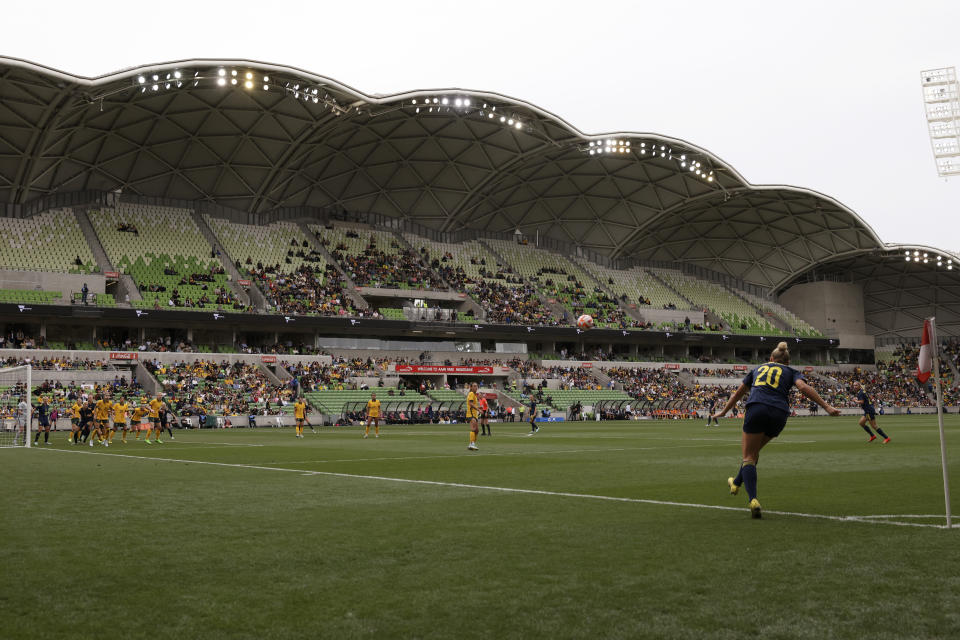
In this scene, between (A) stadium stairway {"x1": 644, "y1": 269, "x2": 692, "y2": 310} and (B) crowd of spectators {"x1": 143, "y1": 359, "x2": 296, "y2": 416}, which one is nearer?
(B) crowd of spectators {"x1": 143, "y1": 359, "x2": 296, "y2": 416}

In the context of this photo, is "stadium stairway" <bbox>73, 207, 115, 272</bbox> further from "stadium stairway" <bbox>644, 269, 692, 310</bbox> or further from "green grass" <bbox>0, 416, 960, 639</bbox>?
"stadium stairway" <bbox>644, 269, 692, 310</bbox>

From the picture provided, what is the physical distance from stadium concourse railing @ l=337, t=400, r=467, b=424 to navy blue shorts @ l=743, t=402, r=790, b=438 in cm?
4464

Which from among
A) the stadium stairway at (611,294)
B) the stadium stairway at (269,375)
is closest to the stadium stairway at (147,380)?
the stadium stairway at (269,375)

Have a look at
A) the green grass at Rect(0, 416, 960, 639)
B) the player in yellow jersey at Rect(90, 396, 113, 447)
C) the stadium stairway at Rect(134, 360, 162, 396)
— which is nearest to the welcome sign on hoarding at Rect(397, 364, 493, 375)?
the stadium stairway at Rect(134, 360, 162, 396)

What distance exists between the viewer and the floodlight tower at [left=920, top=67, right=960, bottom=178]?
73188 millimetres

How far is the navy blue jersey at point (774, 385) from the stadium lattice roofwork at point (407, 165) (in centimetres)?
4758

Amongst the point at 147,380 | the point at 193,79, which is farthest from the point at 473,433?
the point at 193,79

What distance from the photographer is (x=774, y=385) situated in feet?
32.6

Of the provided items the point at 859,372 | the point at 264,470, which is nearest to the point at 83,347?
the point at 264,470

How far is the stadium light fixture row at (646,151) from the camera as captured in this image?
222 feet

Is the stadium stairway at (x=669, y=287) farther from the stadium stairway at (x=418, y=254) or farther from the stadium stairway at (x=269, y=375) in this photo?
the stadium stairway at (x=269, y=375)

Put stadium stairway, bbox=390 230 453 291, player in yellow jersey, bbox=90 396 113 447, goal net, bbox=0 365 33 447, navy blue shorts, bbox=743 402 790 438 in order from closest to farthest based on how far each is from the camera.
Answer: navy blue shorts, bbox=743 402 790 438 < goal net, bbox=0 365 33 447 < player in yellow jersey, bbox=90 396 113 447 < stadium stairway, bbox=390 230 453 291

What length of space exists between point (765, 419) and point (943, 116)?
76183mm

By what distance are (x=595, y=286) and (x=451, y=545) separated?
82.0 metres
